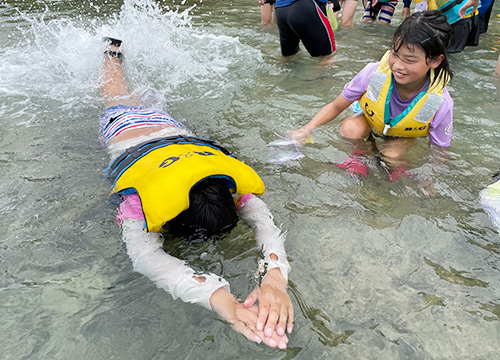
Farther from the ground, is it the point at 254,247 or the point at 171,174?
the point at 171,174

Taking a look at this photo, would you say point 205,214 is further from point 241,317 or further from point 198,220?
point 241,317

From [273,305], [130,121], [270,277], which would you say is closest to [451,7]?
[130,121]

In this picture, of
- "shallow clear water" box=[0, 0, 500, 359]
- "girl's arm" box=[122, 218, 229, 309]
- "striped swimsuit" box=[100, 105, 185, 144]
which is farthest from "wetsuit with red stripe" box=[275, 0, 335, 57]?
"girl's arm" box=[122, 218, 229, 309]

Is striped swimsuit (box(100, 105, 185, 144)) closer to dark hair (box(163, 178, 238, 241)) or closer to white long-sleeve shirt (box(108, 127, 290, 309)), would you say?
white long-sleeve shirt (box(108, 127, 290, 309))

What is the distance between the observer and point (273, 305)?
163 cm

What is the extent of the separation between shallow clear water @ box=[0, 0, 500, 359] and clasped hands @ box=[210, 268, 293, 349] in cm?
7

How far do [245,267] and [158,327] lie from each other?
19.9 inches

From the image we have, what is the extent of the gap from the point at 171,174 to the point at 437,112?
188 centimetres

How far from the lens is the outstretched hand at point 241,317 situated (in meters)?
1.52

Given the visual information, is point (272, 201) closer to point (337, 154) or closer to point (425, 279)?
point (337, 154)

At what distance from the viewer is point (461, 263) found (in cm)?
198

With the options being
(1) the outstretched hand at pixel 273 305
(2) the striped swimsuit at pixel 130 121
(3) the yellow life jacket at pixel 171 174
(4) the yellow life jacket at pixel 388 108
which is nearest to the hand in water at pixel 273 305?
(1) the outstretched hand at pixel 273 305

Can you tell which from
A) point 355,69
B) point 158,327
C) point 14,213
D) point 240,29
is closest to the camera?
point 158,327

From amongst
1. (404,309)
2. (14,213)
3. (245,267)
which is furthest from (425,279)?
(14,213)
